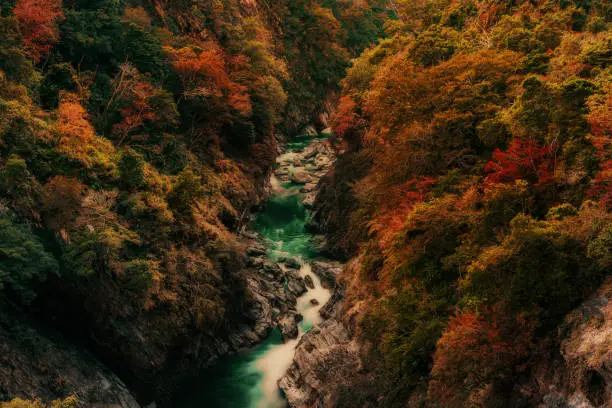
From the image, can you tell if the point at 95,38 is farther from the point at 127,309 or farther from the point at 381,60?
the point at 381,60

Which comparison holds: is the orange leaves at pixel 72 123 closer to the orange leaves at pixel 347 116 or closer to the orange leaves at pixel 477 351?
the orange leaves at pixel 477 351

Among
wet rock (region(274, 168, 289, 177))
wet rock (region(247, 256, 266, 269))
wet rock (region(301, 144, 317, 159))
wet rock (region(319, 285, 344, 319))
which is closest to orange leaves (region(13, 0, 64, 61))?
wet rock (region(247, 256, 266, 269))

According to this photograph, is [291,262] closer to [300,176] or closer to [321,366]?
[321,366]

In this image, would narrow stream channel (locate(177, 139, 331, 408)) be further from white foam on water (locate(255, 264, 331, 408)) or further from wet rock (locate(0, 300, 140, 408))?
wet rock (locate(0, 300, 140, 408))

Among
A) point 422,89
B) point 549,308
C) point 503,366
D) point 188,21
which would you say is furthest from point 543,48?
point 188,21

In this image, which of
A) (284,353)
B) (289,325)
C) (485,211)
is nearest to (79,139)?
(289,325)

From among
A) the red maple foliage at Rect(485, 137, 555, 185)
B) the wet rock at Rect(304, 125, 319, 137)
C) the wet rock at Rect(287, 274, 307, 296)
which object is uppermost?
the wet rock at Rect(304, 125, 319, 137)

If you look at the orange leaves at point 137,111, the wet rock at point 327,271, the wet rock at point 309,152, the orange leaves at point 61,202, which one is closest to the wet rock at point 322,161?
the wet rock at point 309,152
